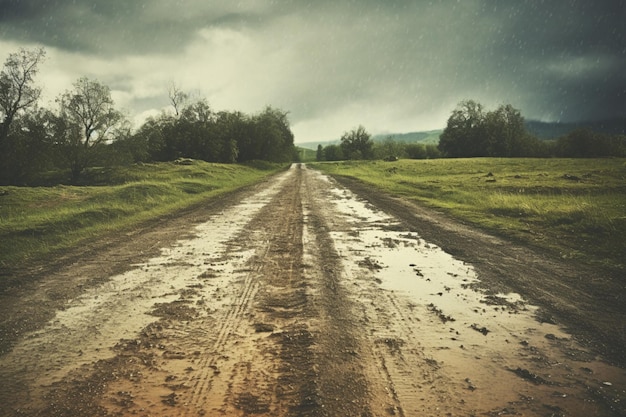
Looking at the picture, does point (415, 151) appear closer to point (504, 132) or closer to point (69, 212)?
point (504, 132)

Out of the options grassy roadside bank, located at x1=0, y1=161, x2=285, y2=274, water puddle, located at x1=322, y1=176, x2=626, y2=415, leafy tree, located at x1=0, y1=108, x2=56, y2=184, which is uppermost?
leafy tree, located at x1=0, y1=108, x2=56, y2=184

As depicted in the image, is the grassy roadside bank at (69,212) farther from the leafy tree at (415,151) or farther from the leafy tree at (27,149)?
the leafy tree at (415,151)

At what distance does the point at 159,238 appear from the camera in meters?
Answer: 9.00

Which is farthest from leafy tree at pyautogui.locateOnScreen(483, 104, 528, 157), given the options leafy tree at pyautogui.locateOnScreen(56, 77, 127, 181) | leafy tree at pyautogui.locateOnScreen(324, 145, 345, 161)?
leafy tree at pyautogui.locateOnScreen(56, 77, 127, 181)

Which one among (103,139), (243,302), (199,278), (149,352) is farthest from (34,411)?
(103,139)

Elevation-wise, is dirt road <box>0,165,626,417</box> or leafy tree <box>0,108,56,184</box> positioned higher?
leafy tree <box>0,108,56,184</box>

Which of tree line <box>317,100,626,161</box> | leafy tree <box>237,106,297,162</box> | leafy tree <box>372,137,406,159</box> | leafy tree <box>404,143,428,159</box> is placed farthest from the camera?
leafy tree <box>404,143,428,159</box>

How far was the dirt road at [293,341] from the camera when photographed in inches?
114

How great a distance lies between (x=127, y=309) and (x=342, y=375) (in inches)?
123

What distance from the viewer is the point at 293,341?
3.83 m

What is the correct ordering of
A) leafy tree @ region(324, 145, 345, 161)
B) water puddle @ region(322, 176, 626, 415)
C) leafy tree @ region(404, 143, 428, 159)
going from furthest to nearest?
leafy tree @ region(324, 145, 345, 161)
leafy tree @ region(404, 143, 428, 159)
water puddle @ region(322, 176, 626, 415)

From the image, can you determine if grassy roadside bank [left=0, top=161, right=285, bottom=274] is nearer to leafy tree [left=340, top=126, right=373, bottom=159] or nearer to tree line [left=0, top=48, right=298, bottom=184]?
tree line [left=0, top=48, right=298, bottom=184]

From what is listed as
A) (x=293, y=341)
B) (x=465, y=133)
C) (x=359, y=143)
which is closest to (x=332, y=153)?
(x=359, y=143)

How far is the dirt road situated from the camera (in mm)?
2900
